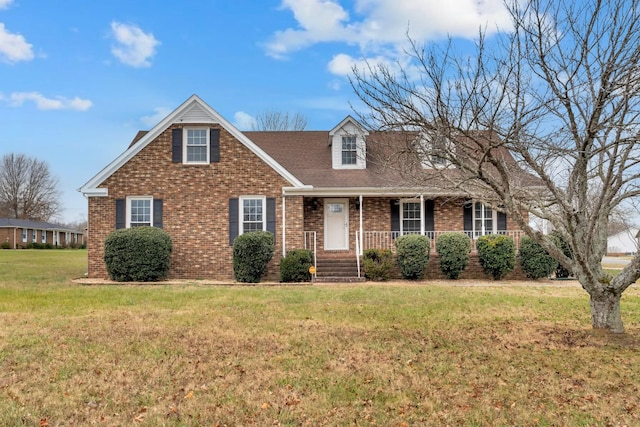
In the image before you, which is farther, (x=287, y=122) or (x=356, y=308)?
(x=287, y=122)

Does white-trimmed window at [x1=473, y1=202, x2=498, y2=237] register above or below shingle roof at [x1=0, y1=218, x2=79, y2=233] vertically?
below

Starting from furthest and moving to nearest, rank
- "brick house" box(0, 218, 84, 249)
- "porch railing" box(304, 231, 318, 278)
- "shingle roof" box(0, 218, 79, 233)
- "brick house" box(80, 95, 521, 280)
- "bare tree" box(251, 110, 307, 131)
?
"brick house" box(0, 218, 84, 249) → "shingle roof" box(0, 218, 79, 233) → "bare tree" box(251, 110, 307, 131) → "porch railing" box(304, 231, 318, 278) → "brick house" box(80, 95, 521, 280)

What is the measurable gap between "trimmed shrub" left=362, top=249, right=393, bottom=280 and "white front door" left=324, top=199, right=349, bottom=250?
213cm

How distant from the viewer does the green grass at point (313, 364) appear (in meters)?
4.43

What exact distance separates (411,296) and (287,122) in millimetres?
25343

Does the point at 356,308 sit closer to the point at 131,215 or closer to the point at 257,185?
the point at 257,185

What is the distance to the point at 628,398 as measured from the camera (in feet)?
15.7

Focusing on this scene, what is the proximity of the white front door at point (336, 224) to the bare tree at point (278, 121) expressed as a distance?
18.0m

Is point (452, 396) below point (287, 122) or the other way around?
below

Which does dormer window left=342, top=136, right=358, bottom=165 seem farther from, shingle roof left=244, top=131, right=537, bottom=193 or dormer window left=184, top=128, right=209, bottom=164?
dormer window left=184, top=128, right=209, bottom=164

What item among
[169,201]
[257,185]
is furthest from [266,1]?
[169,201]

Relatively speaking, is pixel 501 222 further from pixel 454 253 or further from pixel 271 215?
pixel 271 215

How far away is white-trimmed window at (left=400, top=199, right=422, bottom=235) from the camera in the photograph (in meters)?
17.7

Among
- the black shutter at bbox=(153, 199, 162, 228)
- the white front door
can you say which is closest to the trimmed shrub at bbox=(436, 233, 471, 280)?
the white front door
